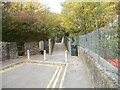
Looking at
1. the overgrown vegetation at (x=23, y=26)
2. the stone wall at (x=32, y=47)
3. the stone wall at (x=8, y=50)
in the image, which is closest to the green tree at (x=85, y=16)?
the overgrown vegetation at (x=23, y=26)

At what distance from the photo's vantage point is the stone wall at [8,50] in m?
9.52

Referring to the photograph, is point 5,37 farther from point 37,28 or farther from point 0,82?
point 0,82

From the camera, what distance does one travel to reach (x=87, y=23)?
11.4 meters

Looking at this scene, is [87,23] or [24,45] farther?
[24,45]

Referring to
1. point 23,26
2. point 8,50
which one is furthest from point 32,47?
point 8,50

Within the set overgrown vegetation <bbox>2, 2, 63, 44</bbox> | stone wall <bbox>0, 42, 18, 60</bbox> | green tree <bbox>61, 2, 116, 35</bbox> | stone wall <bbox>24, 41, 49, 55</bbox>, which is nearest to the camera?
stone wall <bbox>0, 42, 18, 60</bbox>

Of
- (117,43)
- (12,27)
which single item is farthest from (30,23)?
(117,43)

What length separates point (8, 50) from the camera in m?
10.1

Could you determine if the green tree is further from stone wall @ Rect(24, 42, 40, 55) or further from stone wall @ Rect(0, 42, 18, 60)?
stone wall @ Rect(0, 42, 18, 60)

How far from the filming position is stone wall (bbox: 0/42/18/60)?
952 centimetres

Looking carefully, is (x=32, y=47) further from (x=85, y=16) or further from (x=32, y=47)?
(x=85, y=16)

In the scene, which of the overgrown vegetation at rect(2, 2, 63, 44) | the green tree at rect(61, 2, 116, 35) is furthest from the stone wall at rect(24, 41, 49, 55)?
the green tree at rect(61, 2, 116, 35)

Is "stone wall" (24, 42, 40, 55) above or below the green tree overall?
below

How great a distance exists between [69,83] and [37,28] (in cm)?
904
